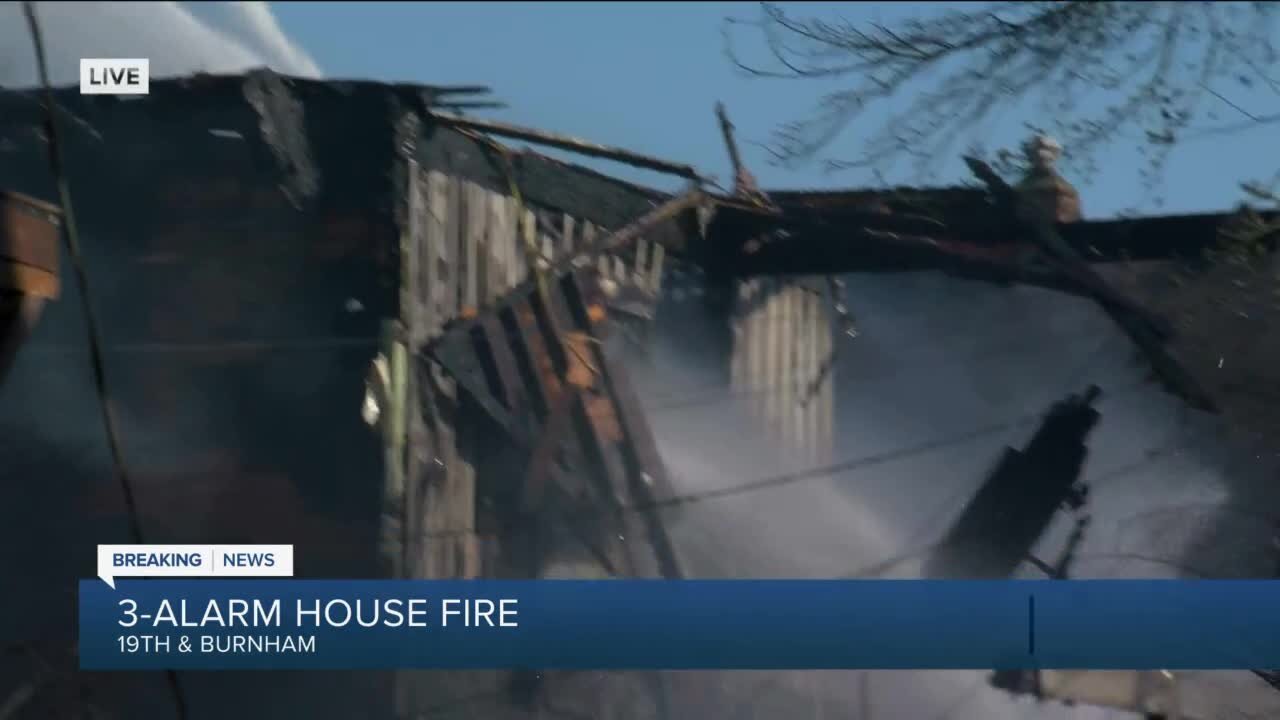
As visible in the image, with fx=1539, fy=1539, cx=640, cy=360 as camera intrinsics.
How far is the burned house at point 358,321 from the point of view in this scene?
4754mm

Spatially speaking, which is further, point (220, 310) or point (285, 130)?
point (220, 310)

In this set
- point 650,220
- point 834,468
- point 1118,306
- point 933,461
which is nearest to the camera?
point 1118,306

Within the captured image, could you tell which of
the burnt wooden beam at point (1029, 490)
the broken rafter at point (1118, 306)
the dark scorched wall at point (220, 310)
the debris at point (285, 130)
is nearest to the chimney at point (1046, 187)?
A: the broken rafter at point (1118, 306)

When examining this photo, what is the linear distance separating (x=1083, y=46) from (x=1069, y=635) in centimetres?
146

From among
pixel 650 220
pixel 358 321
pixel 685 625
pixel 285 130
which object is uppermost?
pixel 285 130

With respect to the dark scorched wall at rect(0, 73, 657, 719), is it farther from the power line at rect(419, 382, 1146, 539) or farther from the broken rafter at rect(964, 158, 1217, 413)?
the broken rafter at rect(964, 158, 1217, 413)

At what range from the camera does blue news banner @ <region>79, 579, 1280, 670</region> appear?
3486 millimetres

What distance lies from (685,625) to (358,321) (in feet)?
5.98

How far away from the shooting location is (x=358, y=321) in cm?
488

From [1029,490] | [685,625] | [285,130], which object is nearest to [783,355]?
[1029,490]

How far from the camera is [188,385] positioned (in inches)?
192

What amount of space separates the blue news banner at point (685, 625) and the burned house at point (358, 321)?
1.00m

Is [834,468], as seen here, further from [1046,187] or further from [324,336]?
[324,336]

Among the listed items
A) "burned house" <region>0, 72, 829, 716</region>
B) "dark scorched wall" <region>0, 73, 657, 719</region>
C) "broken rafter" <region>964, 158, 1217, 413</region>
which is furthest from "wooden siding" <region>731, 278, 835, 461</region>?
"broken rafter" <region>964, 158, 1217, 413</region>
